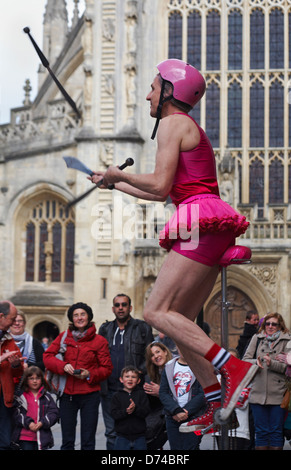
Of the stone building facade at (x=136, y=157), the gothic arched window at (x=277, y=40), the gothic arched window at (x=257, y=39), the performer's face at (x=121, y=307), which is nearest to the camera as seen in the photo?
the performer's face at (x=121, y=307)

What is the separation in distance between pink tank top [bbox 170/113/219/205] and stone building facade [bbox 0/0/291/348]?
15.1 m

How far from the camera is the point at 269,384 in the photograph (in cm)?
748

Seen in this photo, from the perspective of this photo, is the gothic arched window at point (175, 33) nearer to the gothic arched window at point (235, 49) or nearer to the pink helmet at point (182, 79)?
the gothic arched window at point (235, 49)

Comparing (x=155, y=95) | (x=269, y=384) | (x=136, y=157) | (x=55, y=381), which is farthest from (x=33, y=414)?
(x=136, y=157)

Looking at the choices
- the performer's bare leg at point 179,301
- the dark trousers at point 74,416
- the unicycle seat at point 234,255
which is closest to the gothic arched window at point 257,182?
the dark trousers at point 74,416

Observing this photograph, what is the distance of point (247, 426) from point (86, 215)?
537 inches

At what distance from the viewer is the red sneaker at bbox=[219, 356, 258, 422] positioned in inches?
154

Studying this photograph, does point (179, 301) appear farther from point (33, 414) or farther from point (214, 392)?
point (33, 414)

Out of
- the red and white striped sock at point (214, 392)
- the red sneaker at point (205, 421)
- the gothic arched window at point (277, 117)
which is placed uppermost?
the gothic arched window at point (277, 117)

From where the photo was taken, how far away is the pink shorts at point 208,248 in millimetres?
4082

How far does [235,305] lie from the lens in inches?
809

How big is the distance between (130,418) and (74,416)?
55 centimetres

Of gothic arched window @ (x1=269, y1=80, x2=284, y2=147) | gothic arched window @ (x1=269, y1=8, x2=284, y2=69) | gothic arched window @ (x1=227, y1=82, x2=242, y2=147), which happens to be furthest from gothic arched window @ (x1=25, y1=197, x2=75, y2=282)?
gothic arched window @ (x1=269, y1=8, x2=284, y2=69)

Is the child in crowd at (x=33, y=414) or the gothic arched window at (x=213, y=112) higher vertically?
the gothic arched window at (x=213, y=112)
